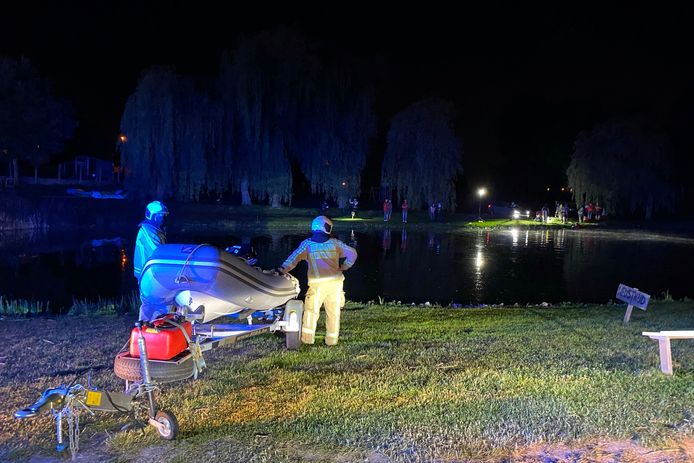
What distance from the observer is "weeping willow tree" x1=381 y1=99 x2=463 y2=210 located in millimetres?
41062

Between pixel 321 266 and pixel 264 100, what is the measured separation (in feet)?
102

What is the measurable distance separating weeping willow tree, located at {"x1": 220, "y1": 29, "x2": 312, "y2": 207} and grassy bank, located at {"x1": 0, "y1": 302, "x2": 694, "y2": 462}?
29114 mm

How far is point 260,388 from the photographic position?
5828mm

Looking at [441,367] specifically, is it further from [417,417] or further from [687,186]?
[687,186]

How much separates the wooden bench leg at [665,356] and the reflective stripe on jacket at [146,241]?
5463mm

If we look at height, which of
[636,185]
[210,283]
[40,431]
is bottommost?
[40,431]

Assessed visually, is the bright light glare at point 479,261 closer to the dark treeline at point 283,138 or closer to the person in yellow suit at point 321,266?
the person in yellow suit at point 321,266

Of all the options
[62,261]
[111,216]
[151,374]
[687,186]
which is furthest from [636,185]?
[151,374]

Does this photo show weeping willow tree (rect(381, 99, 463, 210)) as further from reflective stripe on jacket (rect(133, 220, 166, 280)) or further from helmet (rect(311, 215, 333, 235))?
reflective stripe on jacket (rect(133, 220, 166, 280))

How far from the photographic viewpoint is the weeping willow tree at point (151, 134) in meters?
35.1

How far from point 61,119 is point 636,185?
43.8 meters

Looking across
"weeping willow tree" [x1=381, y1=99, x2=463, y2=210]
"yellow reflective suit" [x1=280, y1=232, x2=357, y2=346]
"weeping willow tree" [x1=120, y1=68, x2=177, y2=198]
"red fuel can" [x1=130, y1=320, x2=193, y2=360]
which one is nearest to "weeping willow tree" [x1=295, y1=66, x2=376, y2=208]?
"weeping willow tree" [x1=381, y1=99, x2=463, y2=210]

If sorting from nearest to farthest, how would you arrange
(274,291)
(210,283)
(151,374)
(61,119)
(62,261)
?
1. (151,374)
2. (210,283)
3. (274,291)
4. (62,261)
5. (61,119)

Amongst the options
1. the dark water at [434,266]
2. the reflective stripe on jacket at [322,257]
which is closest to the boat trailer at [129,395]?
the reflective stripe on jacket at [322,257]
